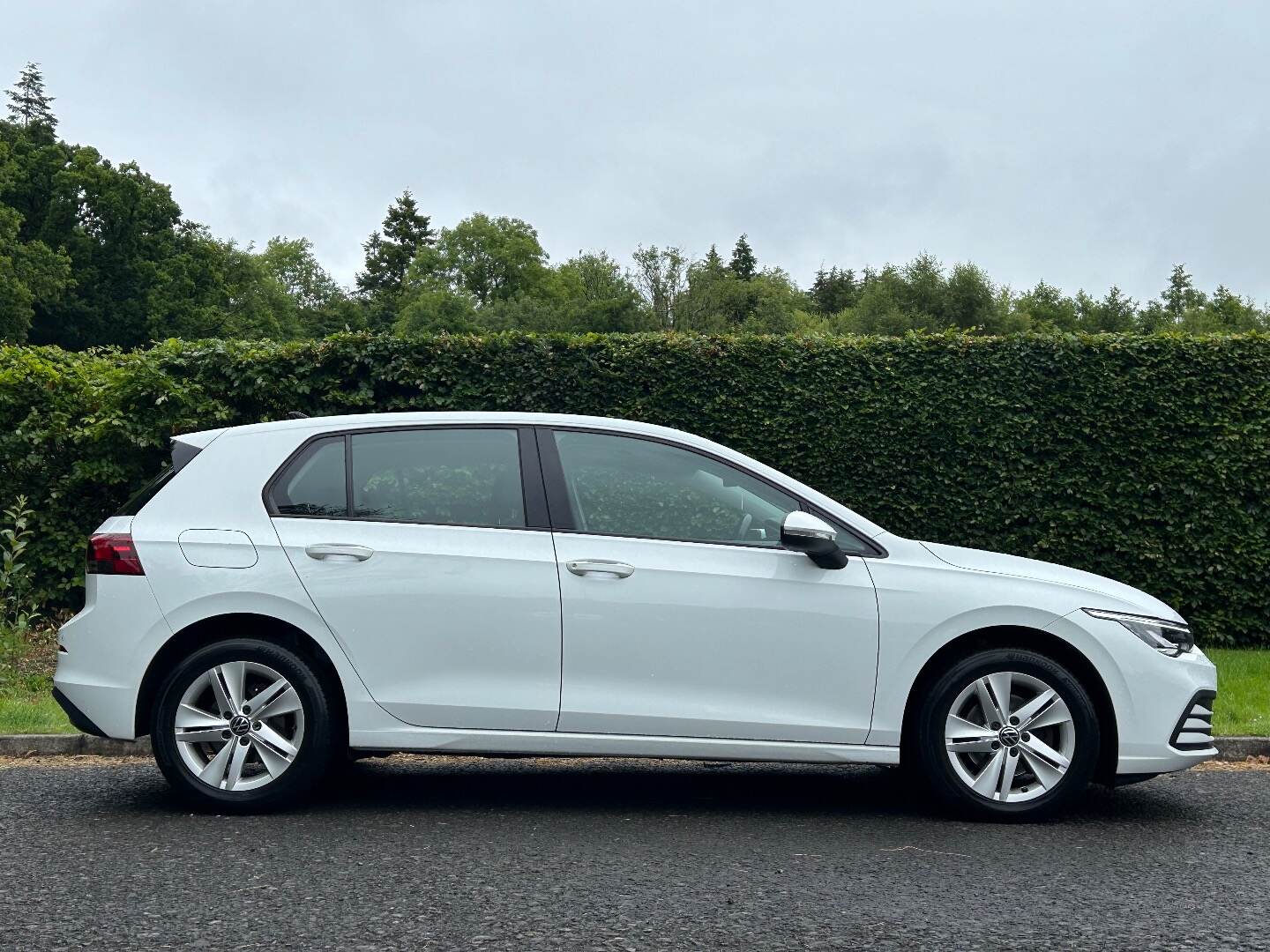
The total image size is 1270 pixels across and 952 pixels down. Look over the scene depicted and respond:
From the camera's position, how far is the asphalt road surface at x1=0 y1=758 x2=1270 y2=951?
4176mm

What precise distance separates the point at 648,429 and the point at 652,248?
89.2m

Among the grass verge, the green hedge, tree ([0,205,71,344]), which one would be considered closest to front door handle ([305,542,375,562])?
the grass verge

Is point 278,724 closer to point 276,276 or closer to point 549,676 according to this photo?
point 549,676

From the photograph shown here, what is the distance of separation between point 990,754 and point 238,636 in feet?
10.7

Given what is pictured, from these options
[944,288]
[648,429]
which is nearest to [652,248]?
[944,288]

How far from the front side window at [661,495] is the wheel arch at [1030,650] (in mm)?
871

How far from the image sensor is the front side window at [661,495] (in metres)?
5.90

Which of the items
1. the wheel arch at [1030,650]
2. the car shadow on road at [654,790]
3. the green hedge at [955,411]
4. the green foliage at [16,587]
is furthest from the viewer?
the green hedge at [955,411]

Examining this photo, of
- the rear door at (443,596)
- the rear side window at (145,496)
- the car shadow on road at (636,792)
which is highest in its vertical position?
the rear side window at (145,496)

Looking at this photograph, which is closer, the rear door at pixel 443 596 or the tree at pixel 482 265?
the rear door at pixel 443 596

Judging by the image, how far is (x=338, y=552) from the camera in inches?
228

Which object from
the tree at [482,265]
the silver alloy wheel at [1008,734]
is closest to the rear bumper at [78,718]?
the silver alloy wheel at [1008,734]

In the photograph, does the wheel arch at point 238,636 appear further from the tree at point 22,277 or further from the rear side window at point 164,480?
the tree at point 22,277

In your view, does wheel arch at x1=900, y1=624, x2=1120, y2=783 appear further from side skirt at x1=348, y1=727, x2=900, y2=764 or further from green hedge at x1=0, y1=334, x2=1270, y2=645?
green hedge at x1=0, y1=334, x2=1270, y2=645
